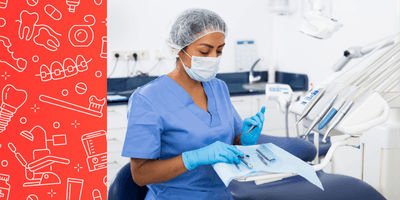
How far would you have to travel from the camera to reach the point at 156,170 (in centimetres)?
99

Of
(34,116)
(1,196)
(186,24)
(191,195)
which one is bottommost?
(191,195)

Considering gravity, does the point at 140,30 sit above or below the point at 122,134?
above

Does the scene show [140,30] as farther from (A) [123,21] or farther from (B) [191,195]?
(B) [191,195]

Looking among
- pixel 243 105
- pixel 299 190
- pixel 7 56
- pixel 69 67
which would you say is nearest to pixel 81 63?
pixel 69 67

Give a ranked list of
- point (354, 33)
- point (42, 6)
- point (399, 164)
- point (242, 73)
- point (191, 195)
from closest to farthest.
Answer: point (42, 6) < point (191, 195) < point (399, 164) < point (354, 33) < point (242, 73)

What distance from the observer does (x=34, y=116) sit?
2.09 feet

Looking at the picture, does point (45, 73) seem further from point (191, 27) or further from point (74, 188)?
point (191, 27)

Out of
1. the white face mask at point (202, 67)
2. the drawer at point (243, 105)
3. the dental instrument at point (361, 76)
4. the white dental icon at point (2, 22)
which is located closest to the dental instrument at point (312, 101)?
the dental instrument at point (361, 76)

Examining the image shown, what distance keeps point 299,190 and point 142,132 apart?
0.78m

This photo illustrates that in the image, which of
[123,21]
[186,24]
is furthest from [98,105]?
[123,21]

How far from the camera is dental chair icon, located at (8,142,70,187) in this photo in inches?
25.2

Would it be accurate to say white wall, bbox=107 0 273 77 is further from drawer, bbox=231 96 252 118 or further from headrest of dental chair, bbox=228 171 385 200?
headrest of dental chair, bbox=228 171 385 200

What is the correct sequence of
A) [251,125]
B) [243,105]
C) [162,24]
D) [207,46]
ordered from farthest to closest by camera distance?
1. [162,24]
2. [243,105]
3. [251,125]
4. [207,46]

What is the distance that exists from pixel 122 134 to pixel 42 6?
6.25 ft
